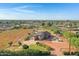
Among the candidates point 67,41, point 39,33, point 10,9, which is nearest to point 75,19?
point 67,41

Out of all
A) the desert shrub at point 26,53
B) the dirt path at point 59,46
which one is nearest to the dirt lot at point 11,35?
the desert shrub at point 26,53

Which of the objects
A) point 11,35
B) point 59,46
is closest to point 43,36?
point 59,46

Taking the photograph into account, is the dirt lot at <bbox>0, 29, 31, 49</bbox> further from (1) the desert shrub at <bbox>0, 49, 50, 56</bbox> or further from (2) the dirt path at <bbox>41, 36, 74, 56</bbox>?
(2) the dirt path at <bbox>41, 36, 74, 56</bbox>

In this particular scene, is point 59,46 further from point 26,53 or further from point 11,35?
point 11,35

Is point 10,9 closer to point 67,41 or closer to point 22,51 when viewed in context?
point 22,51

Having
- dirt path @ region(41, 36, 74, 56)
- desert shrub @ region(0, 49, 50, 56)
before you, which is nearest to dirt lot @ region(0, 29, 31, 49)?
desert shrub @ region(0, 49, 50, 56)

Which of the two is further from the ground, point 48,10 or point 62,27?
point 48,10

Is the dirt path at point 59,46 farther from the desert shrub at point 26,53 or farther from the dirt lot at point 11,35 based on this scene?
the dirt lot at point 11,35

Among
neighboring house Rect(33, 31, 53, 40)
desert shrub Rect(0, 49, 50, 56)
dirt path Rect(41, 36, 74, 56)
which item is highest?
neighboring house Rect(33, 31, 53, 40)

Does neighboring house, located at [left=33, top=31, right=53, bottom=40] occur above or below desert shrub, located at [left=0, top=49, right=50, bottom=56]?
above
